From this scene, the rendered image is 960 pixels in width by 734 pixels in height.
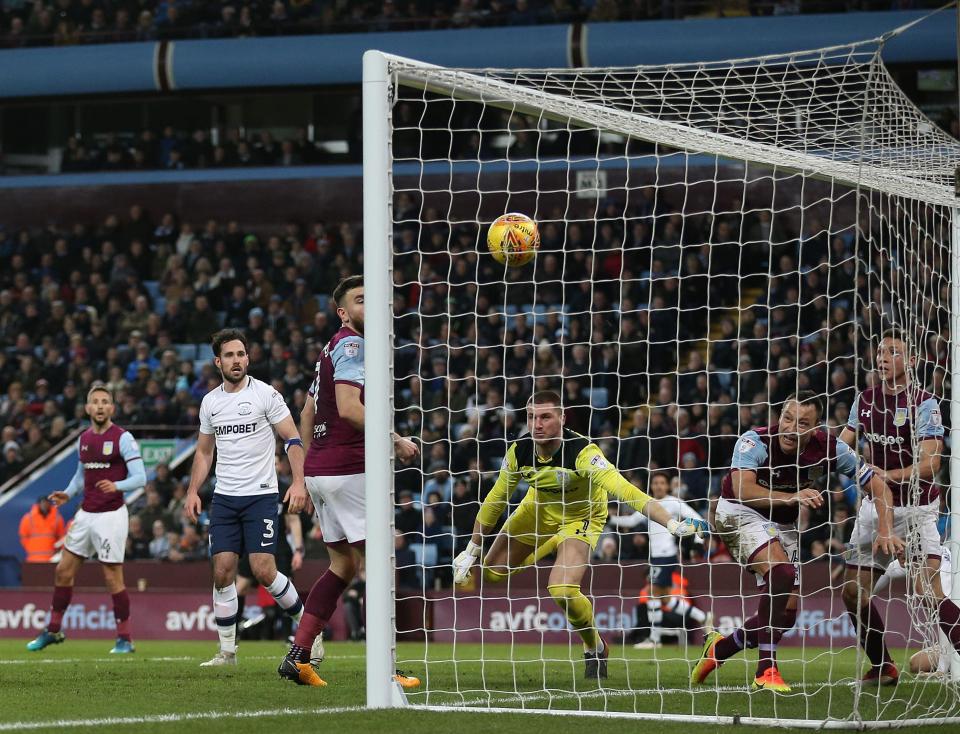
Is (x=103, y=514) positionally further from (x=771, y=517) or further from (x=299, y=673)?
(x=771, y=517)

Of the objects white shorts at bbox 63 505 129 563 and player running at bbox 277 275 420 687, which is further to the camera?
white shorts at bbox 63 505 129 563

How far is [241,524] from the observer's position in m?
9.65

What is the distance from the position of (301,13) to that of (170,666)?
56.6ft

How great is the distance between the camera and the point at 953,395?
9.41 m

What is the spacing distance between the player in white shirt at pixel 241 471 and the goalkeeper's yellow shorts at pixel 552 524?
1522 millimetres

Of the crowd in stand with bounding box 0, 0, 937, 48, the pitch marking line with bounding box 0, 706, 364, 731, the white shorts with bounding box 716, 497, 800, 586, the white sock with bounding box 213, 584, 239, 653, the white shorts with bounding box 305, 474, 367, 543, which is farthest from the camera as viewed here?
the crowd in stand with bounding box 0, 0, 937, 48

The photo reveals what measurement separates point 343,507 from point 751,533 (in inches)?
99.8

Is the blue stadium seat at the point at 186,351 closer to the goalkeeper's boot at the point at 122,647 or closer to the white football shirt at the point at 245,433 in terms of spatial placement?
the goalkeeper's boot at the point at 122,647

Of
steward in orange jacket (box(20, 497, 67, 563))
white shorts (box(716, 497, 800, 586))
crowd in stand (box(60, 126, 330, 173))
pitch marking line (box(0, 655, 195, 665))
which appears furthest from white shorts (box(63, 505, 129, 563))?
crowd in stand (box(60, 126, 330, 173))

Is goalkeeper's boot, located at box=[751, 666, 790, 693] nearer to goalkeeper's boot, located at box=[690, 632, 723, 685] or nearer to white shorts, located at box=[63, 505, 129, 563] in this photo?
goalkeeper's boot, located at box=[690, 632, 723, 685]

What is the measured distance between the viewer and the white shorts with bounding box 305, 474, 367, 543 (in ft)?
26.1

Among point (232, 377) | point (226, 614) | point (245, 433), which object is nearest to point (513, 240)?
point (232, 377)

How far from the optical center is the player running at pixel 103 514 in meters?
12.2

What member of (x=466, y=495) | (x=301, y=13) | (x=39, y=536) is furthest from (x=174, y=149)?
(x=466, y=495)
